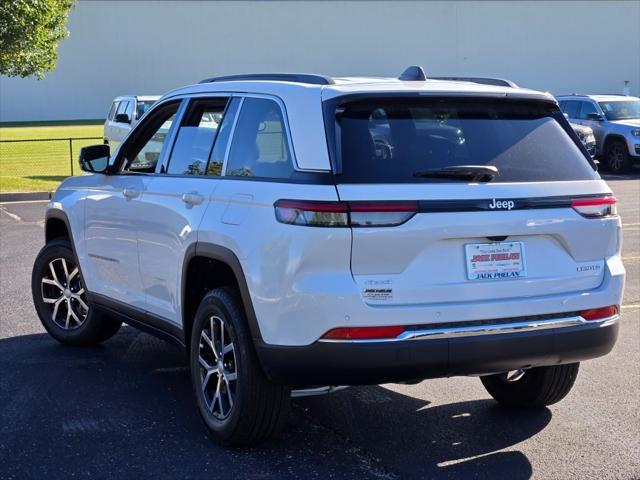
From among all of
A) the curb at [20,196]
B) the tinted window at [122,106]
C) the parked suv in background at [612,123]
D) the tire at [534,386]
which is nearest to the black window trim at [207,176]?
the tire at [534,386]

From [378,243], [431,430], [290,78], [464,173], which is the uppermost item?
[290,78]

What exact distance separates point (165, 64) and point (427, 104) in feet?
189

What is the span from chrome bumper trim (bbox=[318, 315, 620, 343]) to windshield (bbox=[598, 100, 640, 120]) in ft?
68.2

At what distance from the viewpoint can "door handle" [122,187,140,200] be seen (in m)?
5.72

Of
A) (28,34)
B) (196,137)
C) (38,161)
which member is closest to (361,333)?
(196,137)

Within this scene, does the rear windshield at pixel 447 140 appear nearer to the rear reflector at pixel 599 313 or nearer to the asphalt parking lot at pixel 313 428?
the rear reflector at pixel 599 313

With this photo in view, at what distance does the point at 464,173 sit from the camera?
434cm

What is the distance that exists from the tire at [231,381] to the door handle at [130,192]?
1141mm

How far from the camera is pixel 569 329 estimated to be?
450cm

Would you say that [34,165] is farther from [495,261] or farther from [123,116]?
[495,261]

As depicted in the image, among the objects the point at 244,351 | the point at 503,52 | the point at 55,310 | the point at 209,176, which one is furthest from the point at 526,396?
the point at 503,52

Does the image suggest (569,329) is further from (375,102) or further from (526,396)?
(375,102)

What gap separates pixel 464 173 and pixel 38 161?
22385mm

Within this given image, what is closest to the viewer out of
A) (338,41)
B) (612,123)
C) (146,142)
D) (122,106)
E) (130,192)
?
(130,192)
